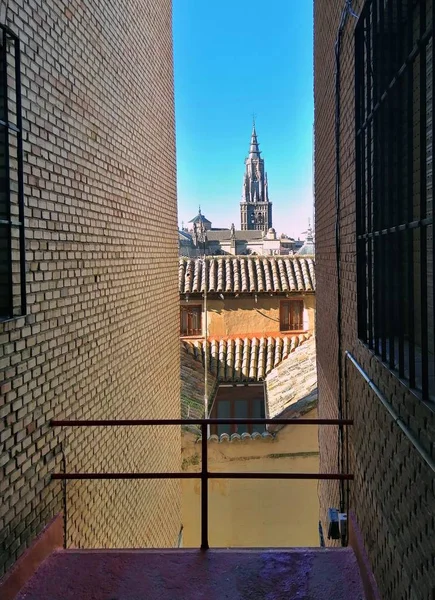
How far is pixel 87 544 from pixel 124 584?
968 mm

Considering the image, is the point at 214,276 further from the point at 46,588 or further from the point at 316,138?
the point at 46,588

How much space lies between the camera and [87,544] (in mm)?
4527

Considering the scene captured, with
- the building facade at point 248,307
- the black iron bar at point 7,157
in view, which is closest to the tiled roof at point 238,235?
the building facade at point 248,307

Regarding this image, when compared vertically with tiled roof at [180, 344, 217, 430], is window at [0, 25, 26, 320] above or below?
above

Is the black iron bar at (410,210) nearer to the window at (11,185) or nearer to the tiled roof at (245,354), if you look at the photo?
the window at (11,185)

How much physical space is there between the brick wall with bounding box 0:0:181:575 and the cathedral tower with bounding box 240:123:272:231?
96.0 metres

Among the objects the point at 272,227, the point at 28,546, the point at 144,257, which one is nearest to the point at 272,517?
the point at 144,257

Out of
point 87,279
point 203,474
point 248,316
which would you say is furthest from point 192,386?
point 203,474

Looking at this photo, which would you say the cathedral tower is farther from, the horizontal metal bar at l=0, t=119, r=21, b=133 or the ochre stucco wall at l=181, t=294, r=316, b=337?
the horizontal metal bar at l=0, t=119, r=21, b=133

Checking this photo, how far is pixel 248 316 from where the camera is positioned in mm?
15375

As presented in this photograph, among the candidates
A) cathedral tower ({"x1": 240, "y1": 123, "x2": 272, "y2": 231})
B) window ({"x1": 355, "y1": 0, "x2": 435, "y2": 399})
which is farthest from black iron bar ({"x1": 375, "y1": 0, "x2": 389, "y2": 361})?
cathedral tower ({"x1": 240, "y1": 123, "x2": 272, "y2": 231})

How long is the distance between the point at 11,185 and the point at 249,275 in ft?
41.6

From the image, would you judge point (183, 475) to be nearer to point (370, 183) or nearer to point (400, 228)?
point (400, 228)

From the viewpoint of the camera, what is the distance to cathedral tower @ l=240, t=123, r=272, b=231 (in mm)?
102544
